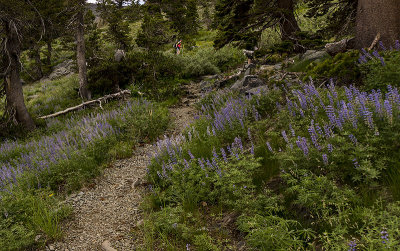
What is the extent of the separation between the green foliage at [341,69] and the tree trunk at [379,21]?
2.90 feet

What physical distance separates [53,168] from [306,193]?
607 cm

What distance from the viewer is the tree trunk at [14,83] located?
10.7 m

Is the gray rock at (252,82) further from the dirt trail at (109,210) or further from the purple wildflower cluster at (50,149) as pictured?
the dirt trail at (109,210)

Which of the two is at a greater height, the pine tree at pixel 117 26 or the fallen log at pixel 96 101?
the pine tree at pixel 117 26

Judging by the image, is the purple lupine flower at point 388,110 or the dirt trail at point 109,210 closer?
the purple lupine flower at point 388,110

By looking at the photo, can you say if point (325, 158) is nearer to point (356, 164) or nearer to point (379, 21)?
point (356, 164)

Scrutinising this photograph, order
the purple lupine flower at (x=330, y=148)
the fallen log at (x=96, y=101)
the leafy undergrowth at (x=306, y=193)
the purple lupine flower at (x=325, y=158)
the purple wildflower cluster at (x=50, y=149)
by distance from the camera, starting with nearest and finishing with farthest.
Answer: the leafy undergrowth at (x=306, y=193)
the purple lupine flower at (x=325, y=158)
the purple lupine flower at (x=330, y=148)
the purple wildflower cluster at (x=50, y=149)
the fallen log at (x=96, y=101)

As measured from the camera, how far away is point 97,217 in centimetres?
516

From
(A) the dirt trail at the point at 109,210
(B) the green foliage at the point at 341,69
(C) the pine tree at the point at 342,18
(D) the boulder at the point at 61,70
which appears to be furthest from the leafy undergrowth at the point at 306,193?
(D) the boulder at the point at 61,70

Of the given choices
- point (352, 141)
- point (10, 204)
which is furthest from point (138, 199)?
point (352, 141)

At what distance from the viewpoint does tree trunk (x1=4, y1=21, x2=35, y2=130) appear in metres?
10.7

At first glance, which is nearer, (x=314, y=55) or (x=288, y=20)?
(x=314, y=55)

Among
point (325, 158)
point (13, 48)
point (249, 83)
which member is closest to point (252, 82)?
point (249, 83)

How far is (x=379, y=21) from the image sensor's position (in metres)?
6.36
